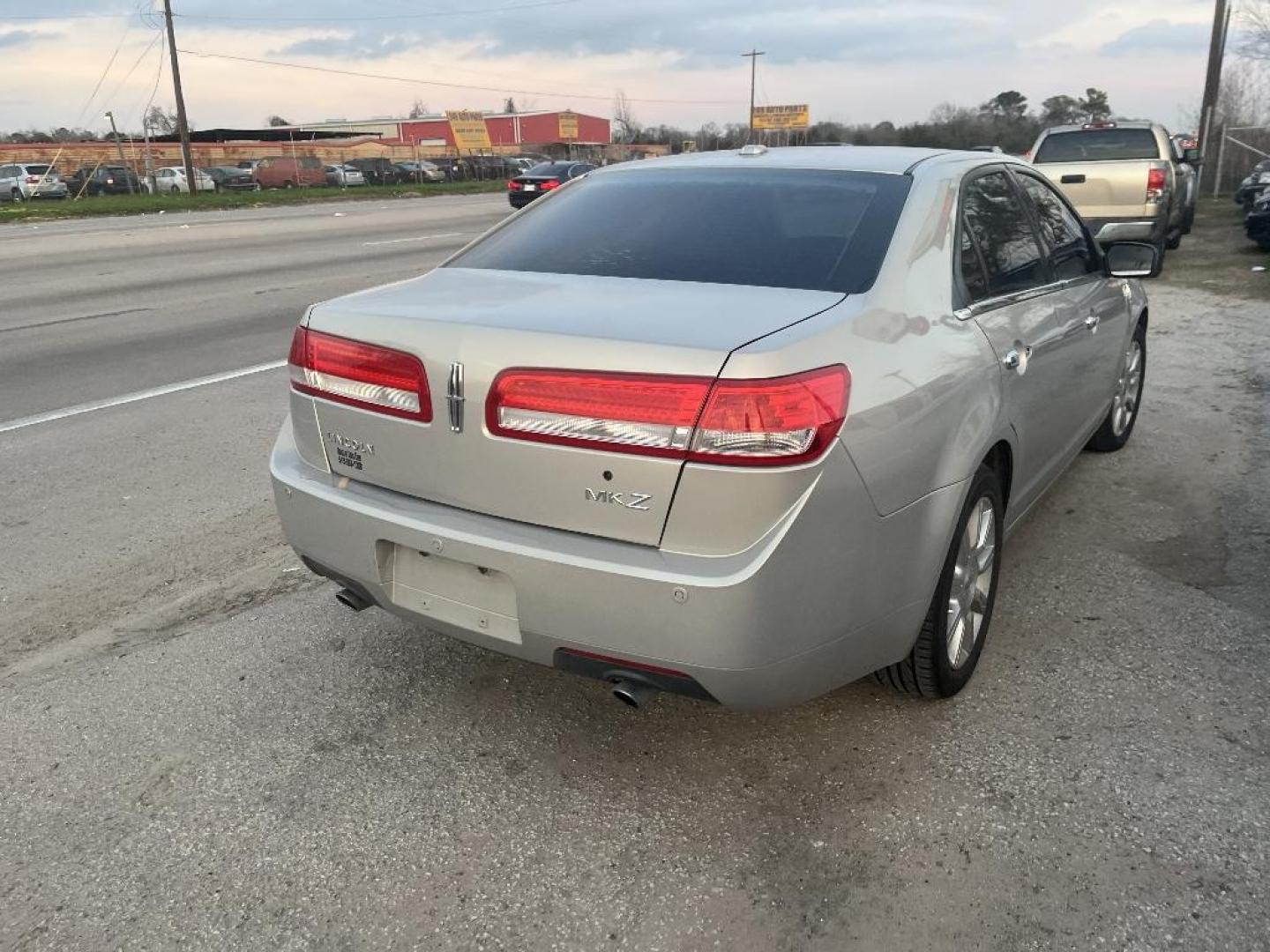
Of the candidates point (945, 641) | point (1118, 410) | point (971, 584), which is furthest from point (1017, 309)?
point (1118, 410)

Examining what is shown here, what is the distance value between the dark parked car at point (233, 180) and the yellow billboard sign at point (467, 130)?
1015cm

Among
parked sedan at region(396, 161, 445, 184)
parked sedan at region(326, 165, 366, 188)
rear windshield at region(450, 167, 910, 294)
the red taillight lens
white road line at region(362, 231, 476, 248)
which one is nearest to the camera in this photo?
the red taillight lens

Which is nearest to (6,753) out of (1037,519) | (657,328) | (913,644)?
(657,328)

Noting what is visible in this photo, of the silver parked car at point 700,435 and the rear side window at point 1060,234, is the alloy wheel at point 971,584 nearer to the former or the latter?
the silver parked car at point 700,435

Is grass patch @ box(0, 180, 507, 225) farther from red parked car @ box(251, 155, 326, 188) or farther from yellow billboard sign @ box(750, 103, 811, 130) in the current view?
yellow billboard sign @ box(750, 103, 811, 130)

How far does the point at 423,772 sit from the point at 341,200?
34.4 meters

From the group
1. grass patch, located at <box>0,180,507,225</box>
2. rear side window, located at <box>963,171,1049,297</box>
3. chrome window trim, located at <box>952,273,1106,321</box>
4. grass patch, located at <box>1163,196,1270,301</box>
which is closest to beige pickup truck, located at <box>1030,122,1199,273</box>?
grass patch, located at <box>1163,196,1270,301</box>

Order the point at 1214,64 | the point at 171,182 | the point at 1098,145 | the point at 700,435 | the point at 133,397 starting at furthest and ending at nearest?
the point at 171,182 < the point at 1214,64 < the point at 1098,145 < the point at 133,397 < the point at 700,435

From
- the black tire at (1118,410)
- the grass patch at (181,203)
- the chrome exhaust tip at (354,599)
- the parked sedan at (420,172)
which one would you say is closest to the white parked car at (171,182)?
the grass patch at (181,203)

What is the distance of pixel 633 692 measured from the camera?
2498 mm

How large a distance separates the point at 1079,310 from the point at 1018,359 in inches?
39.1

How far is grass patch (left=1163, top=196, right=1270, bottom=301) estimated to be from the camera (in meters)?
12.2

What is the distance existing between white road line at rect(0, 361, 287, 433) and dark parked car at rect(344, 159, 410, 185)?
43.4m

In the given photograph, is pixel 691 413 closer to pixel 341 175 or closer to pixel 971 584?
pixel 971 584
